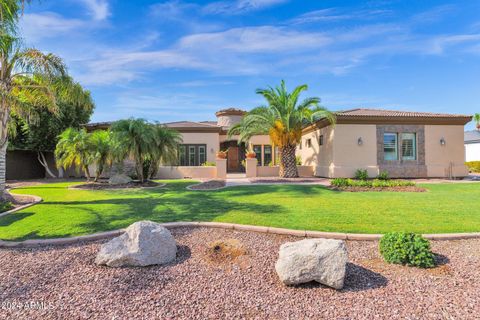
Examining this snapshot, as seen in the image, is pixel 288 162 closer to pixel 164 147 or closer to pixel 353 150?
pixel 353 150

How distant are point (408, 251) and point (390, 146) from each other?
1636 cm

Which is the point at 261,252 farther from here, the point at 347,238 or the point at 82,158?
the point at 82,158

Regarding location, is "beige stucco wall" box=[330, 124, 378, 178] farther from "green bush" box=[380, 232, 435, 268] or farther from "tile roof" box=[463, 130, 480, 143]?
"tile roof" box=[463, 130, 480, 143]

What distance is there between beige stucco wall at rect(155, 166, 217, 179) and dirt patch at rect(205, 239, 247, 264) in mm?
14998

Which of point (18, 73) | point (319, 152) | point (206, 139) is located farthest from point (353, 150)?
point (18, 73)

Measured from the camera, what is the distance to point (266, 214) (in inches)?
287

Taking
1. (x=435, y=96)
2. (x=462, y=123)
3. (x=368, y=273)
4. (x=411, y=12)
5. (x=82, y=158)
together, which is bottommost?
(x=368, y=273)

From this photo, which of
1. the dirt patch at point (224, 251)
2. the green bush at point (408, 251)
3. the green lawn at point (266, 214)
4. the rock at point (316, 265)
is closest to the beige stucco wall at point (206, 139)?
the green lawn at point (266, 214)

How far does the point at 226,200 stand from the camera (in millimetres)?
9766

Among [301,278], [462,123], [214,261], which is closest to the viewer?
[301,278]

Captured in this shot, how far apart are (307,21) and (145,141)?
10438mm

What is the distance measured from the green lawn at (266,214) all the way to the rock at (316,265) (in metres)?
1.90

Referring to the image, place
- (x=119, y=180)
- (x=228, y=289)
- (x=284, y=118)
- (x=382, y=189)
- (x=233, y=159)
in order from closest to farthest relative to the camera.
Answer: (x=228, y=289)
(x=382, y=189)
(x=119, y=180)
(x=284, y=118)
(x=233, y=159)

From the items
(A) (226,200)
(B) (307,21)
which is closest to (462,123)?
(B) (307,21)
